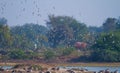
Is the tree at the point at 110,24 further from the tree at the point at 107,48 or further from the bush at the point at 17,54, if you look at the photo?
the bush at the point at 17,54

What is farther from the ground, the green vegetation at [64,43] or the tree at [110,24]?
the tree at [110,24]

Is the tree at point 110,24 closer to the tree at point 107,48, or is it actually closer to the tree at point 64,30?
the tree at point 64,30

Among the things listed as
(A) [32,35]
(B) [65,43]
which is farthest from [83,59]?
(A) [32,35]

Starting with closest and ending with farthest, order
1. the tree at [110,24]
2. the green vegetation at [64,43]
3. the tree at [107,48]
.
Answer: the tree at [107,48] → the green vegetation at [64,43] → the tree at [110,24]

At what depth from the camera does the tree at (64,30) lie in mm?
113875

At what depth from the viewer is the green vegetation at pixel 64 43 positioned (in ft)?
260

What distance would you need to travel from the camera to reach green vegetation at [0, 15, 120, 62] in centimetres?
7931

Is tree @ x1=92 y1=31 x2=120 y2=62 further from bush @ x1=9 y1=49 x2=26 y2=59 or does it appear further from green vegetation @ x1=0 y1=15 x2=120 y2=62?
bush @ x1=9 y1=49 x2=26 y2=59

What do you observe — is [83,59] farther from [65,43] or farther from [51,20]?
[51,20]

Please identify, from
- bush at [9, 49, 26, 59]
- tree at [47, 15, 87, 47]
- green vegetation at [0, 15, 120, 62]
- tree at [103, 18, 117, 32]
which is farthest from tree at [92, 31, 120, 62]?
tree at [103, 18, 117, 32]

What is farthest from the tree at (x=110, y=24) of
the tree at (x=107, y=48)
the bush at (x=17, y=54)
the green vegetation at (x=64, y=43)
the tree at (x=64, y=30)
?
the bush at (x=17, y=54)

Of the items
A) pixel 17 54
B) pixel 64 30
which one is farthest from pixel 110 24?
pixel 17 54

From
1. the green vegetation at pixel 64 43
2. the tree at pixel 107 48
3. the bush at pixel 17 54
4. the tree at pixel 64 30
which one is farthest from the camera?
the tree at pixel 64 30

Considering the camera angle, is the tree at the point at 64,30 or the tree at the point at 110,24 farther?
the tree at the point at 110,24
